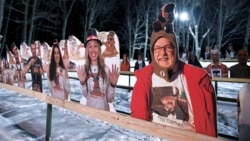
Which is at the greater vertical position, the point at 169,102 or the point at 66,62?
the point at 66,62

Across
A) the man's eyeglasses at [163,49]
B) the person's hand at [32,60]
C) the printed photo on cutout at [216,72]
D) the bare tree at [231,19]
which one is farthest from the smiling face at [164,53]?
the bare tree at [231,19]

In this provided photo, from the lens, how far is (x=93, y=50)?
308 centimetres

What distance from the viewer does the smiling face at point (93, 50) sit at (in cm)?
304

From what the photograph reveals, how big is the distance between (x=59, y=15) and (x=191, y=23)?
45.2ft

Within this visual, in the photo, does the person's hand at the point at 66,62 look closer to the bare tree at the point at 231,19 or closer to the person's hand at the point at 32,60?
the person's hand at the point at 32,60

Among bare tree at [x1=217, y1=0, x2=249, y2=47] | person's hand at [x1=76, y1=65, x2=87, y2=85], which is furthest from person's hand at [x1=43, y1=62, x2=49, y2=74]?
bare tree at [x1=217, y1=0, x2=249, y2=47]

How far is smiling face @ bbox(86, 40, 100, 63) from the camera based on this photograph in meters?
3.04

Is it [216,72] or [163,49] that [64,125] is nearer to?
[163,49]

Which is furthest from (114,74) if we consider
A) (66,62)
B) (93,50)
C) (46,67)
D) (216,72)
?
(216,72)

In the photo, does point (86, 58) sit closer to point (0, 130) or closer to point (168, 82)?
point (168, 82)

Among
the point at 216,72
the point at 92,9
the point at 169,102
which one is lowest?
the point at 169,102

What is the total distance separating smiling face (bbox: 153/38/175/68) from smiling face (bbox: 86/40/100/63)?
91 cm

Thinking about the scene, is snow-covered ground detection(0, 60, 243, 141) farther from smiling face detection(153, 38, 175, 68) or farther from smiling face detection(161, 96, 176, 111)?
smiling face detection(153, 38, 175, 68)

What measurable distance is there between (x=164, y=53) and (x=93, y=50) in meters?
1.08
